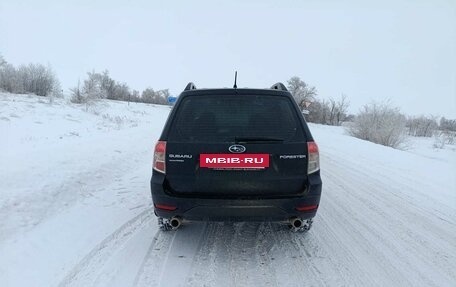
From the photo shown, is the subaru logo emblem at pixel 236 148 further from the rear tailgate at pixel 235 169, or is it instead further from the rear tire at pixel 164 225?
the rear tire at pixel 164 225

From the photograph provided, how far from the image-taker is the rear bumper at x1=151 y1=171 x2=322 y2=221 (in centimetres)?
325

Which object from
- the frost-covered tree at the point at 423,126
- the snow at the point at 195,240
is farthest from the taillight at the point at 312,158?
the frost-covered tree at the point at 423,126

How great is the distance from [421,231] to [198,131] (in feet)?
11.0

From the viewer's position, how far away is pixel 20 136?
11.4 metres

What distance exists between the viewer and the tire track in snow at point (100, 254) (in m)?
2.98

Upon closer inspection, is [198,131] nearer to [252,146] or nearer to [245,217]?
[252,146]

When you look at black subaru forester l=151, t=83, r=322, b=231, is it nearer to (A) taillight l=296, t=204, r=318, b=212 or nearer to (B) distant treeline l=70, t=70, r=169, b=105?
(A) taillight l=296, t=204, r=318, b=212

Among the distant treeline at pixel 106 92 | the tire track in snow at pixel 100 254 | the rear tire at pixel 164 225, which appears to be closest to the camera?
the tire track in snow at pixel 100 254

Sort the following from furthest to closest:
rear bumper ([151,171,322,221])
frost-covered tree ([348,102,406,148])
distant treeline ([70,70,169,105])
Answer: distant treeline ([70,70,169,105]), frost-covered tree ([348,102,406,148]), rear bumper ([151,171,322,221])

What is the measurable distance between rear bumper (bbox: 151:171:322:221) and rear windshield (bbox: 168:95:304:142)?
53 cm

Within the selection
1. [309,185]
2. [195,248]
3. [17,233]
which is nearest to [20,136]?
[17,233]

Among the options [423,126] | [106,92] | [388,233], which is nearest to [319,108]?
[423,126]

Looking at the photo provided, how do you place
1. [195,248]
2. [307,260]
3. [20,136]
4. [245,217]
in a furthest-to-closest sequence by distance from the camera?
[20,136], [195,248], [307,260], [245,217]

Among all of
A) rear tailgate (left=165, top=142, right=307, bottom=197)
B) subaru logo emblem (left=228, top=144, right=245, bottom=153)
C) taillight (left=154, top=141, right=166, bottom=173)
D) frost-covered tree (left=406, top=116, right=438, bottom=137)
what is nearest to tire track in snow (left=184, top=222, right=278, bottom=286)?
rear tailgate (left=165, top=142, right=307, bottom=197)
